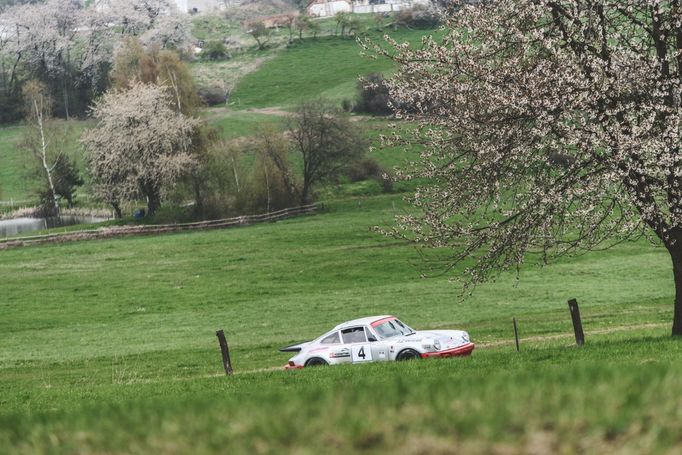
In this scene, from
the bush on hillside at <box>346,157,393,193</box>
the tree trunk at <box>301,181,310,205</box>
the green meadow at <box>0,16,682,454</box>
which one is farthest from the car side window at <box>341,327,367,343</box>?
the bush on hillside at <box>346,157,393,193</box>

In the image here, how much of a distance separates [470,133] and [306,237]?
51857 mm

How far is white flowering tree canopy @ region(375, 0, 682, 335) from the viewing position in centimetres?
1897

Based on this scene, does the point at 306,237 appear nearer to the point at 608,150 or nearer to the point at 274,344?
the point at 274,344

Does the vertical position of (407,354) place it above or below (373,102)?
below

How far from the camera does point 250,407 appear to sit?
275 inches

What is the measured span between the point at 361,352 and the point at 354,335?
0.56 metres

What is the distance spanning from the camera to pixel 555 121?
19.2 meters

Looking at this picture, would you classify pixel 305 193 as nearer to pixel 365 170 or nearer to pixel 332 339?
pixel 365 170

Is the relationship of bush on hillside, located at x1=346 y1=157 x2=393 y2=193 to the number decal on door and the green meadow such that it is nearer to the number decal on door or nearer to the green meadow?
the green meadow

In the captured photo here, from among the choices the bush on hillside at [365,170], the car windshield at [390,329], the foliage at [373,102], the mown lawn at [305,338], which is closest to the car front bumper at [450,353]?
the mown lawn at [305,338]

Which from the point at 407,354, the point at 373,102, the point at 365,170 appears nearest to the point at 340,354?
the point at 407,354

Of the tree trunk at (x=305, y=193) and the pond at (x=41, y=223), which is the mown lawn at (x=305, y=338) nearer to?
the tree trunk at (x=305, y=193)

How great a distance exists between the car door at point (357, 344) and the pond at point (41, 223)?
77496 millimetres

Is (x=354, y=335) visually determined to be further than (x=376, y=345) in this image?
Yes
